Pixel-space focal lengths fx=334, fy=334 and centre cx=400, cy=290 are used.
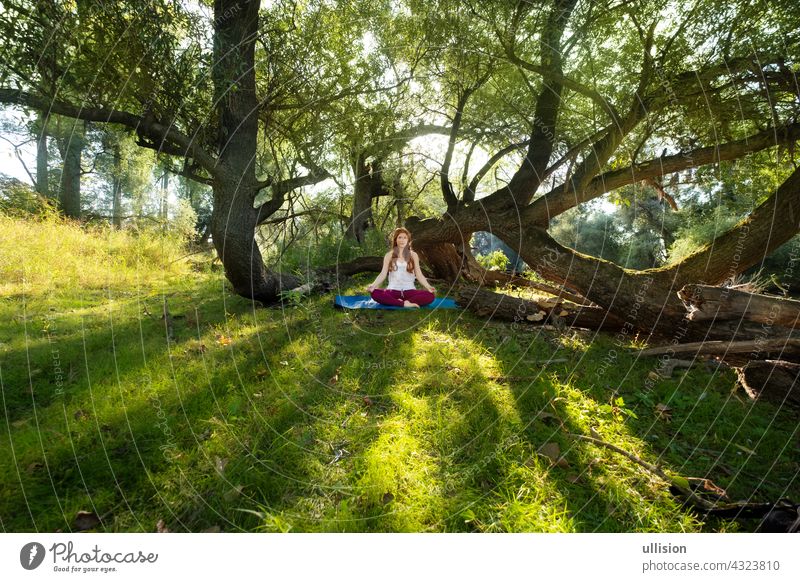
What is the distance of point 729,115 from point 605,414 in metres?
6.32

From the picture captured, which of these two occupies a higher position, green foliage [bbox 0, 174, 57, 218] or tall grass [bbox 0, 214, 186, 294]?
green foliage [bbox 0, 174, 57, 218]

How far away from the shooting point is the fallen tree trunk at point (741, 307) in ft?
14.1

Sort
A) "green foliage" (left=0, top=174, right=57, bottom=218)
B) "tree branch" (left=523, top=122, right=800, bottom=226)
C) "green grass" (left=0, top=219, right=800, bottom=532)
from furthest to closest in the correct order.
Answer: "tree branch" (left=523, top=122, right=800, bottom=226) < "green foliage" (left=0, top=174, right=57, bottom=218) < "green grass" (left=0, top=219, right=800, bottom=532)

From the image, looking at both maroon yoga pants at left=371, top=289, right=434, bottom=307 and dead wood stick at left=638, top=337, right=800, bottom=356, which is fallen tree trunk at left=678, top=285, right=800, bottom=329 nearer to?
dead wood stick at left=638, top=337, right=800, bottom=356

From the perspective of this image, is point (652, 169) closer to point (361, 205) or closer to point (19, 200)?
point (361, 205)

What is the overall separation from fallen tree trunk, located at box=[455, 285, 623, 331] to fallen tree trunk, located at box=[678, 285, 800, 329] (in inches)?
48.6

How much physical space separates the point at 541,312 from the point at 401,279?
2826 millimetres

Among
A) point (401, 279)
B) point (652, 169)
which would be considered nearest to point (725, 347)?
point (652, 169)

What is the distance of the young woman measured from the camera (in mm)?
6488

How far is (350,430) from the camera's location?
299 centimetres
